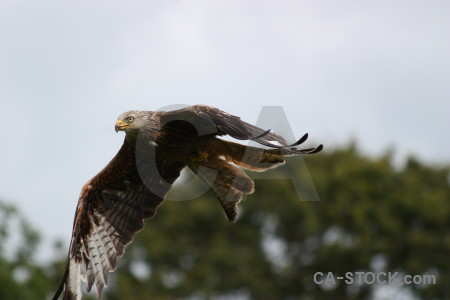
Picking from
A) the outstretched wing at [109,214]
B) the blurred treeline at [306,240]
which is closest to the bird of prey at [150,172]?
the outstretched wing at [109,214]

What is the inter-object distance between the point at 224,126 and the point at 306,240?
23817 millimetres

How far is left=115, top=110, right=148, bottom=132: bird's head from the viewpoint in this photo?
36.7ft

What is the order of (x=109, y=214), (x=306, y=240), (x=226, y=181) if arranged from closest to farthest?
(x=226, y=181)
(x=109, y=214)
(x=306, y=240)

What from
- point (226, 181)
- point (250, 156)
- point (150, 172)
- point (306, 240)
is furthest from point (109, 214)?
point (306, 240)

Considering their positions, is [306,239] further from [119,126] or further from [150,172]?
[119,126]

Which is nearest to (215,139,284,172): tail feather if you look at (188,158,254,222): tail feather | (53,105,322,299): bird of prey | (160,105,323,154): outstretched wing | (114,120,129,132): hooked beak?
(53,105,322,299): bird of prey

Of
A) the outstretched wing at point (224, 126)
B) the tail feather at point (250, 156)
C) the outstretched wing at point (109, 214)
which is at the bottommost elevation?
the outstretched wing at point (109, 214)

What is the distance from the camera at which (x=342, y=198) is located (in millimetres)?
33438

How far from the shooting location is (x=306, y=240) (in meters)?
33.9

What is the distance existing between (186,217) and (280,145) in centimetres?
2542

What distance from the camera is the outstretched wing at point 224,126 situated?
1009 centimetres

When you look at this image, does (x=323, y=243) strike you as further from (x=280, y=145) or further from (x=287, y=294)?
(x=280, y=145)

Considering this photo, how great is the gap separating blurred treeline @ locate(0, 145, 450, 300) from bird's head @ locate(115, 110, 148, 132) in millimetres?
20186

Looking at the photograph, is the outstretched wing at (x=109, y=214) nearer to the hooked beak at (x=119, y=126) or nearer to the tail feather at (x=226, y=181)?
the tail feather at (x=226, y=181)
